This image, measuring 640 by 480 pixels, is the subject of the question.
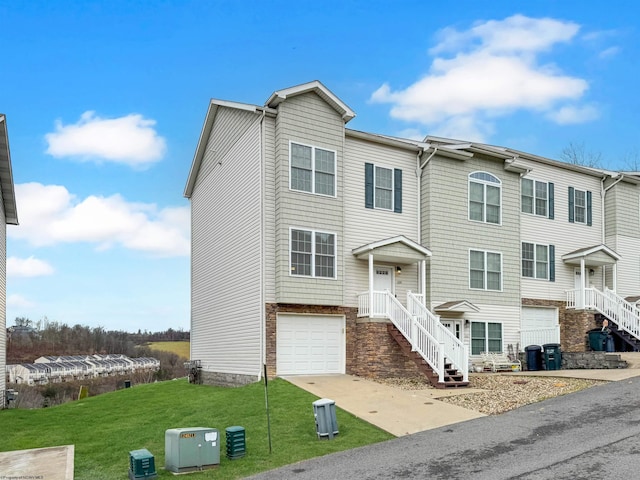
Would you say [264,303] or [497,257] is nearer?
[264,303]

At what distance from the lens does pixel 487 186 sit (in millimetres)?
24062

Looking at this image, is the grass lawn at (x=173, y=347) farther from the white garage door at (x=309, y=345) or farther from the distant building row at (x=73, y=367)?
the white garage door at (x=309, y=345)

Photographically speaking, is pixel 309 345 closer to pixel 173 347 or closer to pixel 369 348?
pixel 369 348

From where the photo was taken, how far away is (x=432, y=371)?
17.9 m

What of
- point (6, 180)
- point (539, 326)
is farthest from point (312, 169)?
point (539, 326)

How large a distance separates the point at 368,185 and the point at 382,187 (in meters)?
0.64

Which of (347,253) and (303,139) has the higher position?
Answer: (303,139)

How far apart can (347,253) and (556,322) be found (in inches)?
426

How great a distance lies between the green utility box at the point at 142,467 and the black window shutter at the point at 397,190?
1389 cm

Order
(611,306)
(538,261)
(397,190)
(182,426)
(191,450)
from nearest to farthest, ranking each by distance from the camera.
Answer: (191,450), (182,426), (397,190), (611,306), (538,261)

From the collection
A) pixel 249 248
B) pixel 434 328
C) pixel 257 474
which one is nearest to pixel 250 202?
pixel 249 248

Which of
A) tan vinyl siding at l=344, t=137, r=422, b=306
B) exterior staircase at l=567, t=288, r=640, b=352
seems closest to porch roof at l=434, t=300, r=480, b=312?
tan vinyl siding at l=344, t=137, r=422, b=306

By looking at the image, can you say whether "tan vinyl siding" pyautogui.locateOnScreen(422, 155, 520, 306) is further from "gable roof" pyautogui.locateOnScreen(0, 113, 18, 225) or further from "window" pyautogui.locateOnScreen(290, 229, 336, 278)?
"gable roof" pyautogui.locateOnScreen(0, 113, 18, 225)

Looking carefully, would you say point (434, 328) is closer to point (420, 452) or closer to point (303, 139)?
point (303, 139)
